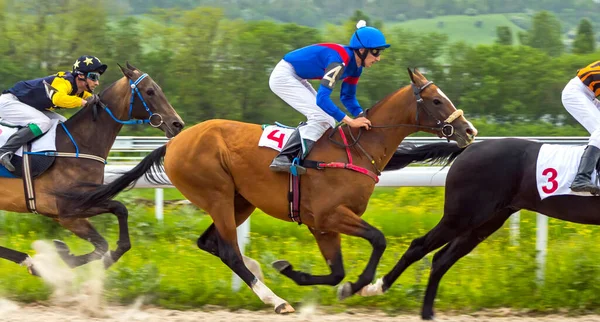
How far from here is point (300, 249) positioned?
6.87 m

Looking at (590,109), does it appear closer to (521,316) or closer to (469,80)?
(521,316)

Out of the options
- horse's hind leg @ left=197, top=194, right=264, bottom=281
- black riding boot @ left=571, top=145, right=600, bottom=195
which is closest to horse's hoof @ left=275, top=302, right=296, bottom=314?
horse's hind leg @ left=197, top=194, right=264, bottom=281

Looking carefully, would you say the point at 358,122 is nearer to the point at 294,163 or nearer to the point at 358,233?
the point at 294,163

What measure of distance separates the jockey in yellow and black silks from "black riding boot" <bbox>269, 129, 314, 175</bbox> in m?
1.82

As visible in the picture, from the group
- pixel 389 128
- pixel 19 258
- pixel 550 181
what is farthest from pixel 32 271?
pixel 550 181

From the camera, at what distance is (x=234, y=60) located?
1555 inches

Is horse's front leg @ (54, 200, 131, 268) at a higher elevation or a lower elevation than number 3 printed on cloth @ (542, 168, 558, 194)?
lower

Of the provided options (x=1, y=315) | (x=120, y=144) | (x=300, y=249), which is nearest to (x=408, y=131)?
(x=300, y=249)

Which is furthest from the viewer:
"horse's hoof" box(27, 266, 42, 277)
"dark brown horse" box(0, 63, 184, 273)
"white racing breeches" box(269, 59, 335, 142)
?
"dark brown horse" box(0, 63, 184, 273)

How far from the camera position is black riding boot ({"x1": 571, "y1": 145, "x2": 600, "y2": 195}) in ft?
17.5

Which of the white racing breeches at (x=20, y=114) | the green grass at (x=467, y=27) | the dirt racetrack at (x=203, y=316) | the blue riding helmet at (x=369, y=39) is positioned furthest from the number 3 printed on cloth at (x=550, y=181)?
the green grass at (x=467, y=27)

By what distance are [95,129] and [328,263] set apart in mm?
2260

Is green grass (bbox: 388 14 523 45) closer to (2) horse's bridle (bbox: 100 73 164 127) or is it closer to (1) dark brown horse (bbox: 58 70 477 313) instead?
(2) horse's bridle (bbox: 100 73 164 127)

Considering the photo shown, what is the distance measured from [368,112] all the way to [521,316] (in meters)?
1.75
